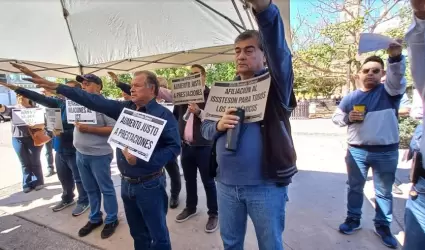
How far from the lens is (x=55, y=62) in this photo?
13.5ft

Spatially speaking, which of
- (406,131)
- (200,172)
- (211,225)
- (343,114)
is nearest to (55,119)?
(200,172)

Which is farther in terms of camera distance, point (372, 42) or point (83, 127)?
point (83, 127)

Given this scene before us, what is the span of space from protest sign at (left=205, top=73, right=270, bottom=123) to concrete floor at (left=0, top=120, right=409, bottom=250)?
1776 millimetres

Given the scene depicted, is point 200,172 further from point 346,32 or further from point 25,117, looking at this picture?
point 346,32

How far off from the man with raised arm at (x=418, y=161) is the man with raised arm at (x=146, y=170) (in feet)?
5.51

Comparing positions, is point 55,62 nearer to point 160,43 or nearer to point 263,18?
point 160,43

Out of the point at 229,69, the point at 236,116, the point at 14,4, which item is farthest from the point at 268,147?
the point at 229,69

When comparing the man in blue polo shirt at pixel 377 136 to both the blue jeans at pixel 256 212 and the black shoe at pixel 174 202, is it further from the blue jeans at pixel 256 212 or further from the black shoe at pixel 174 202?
the black shoe at pixel 174 202

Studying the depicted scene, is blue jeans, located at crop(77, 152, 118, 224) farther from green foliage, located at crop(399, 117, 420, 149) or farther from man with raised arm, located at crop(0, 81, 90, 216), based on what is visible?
green foliage, located at crop(399, 117, 420, 149)

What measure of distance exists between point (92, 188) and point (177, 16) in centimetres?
242

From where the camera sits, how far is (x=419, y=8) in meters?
1.05

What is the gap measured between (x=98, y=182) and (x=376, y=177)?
3.15 metres

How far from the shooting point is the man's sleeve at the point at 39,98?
289 centimetres

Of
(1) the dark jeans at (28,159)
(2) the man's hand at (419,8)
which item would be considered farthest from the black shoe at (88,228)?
(2) the man's hand at (419,8)
